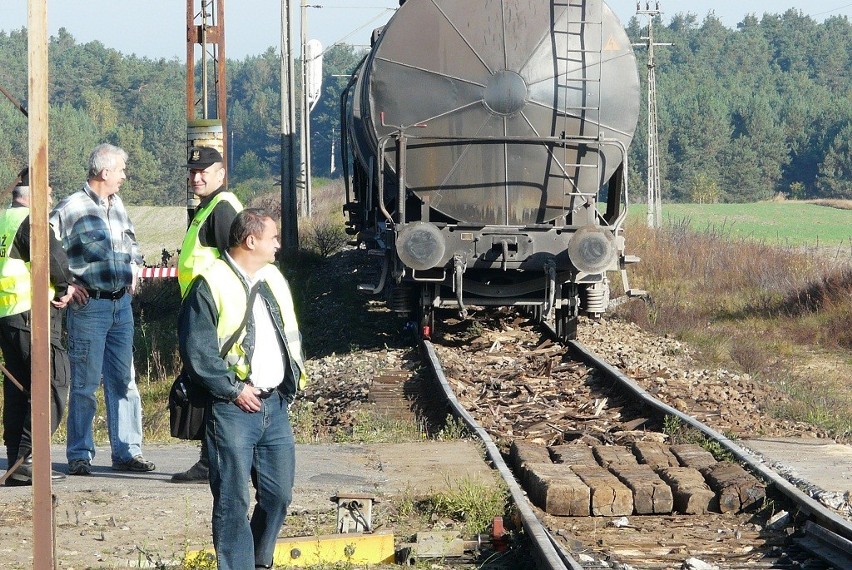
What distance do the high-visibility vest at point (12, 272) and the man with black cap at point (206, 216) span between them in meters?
0.91

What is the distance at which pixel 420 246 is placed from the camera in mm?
11539

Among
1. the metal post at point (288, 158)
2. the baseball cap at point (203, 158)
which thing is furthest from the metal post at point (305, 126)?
the baseball cap at point (203, 158)

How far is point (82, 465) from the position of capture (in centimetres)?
710

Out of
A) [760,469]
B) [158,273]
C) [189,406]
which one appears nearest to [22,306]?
[189,406]

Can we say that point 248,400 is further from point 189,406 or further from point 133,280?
point 133,280

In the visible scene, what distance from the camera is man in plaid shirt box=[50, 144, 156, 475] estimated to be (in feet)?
22.4

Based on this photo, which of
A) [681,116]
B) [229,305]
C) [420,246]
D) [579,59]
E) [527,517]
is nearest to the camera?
[229,305]

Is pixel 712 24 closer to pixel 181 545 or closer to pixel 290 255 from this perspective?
pixel 290 255

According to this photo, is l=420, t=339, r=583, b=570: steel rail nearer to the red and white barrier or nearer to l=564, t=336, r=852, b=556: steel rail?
l=564, t=336, r=852, b=556: steel rail

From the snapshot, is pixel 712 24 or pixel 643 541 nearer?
pixel 643 541

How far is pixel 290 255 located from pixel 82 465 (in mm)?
16095

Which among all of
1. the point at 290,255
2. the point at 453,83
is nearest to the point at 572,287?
the point at 453,83

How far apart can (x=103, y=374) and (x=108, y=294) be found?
0.65 metres

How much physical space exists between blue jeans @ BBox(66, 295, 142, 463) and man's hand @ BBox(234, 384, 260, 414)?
2.71m
